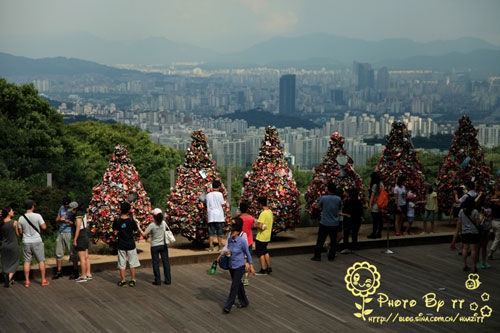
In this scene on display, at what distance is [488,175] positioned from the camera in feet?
64.6

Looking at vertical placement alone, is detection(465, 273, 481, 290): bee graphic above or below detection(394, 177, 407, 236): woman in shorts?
below

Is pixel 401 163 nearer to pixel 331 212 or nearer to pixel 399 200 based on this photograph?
pixel 399 200

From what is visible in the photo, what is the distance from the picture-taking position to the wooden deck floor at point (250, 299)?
1080 centimetres

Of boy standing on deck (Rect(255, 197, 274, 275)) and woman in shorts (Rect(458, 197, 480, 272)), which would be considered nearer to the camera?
boy standing on deck (Rect(255, 197, 274, 275))

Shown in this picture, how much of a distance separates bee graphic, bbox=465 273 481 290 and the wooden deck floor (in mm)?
108

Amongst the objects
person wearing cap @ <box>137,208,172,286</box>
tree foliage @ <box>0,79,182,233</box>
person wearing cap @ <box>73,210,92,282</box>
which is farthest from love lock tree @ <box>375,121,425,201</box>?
person wearing cap @ <box>73,210,92,282</box>

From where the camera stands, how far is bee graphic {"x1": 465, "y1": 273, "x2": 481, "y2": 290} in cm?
1335

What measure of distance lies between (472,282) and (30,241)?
25.8 feet

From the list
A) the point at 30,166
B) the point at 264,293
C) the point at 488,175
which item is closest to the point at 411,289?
the point at 264,293

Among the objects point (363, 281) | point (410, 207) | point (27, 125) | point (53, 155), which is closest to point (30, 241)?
point (363, 281)

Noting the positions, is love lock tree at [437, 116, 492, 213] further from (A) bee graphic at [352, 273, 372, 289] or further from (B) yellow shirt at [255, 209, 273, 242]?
(B) yellow shirt at [255, 209, 273, 242]

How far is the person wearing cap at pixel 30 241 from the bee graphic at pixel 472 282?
744 cm

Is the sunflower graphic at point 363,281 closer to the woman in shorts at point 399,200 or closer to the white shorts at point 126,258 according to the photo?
the woman in shorts at point 399,200

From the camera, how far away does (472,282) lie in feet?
44.7
